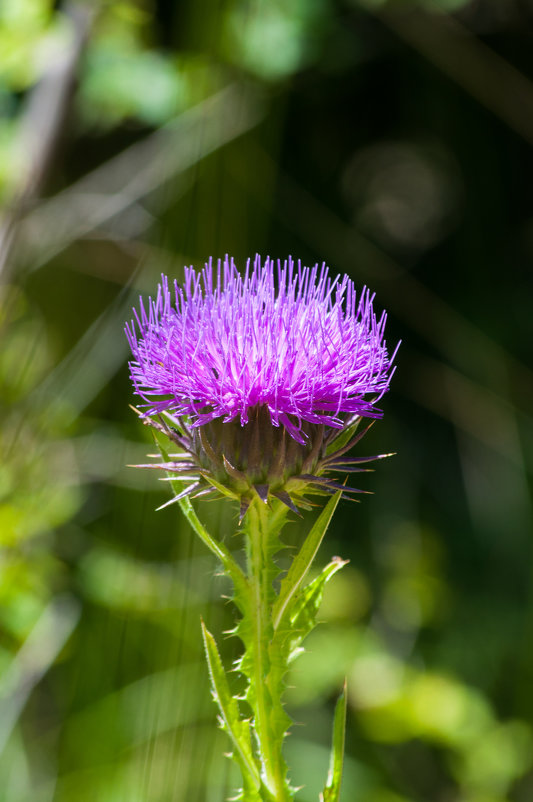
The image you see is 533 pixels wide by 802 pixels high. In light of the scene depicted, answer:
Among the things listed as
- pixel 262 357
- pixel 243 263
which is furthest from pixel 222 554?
pixel 243 263

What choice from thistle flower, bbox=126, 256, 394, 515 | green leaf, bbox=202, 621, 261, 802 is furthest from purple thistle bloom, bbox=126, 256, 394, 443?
green leaf, bbox=202, 621, 261, 802

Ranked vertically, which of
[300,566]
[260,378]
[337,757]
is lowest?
[337,757]

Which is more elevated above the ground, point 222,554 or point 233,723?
point 222,554

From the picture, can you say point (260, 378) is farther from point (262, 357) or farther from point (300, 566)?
point (300, 566)

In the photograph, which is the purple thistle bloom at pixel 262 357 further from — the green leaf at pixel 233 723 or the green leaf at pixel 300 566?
the green leaf at pixel 233 723

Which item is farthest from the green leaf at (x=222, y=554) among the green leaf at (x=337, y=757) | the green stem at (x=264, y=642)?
the green leaf at (x=337, y=757)

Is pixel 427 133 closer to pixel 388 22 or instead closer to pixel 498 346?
pixel 388 22
